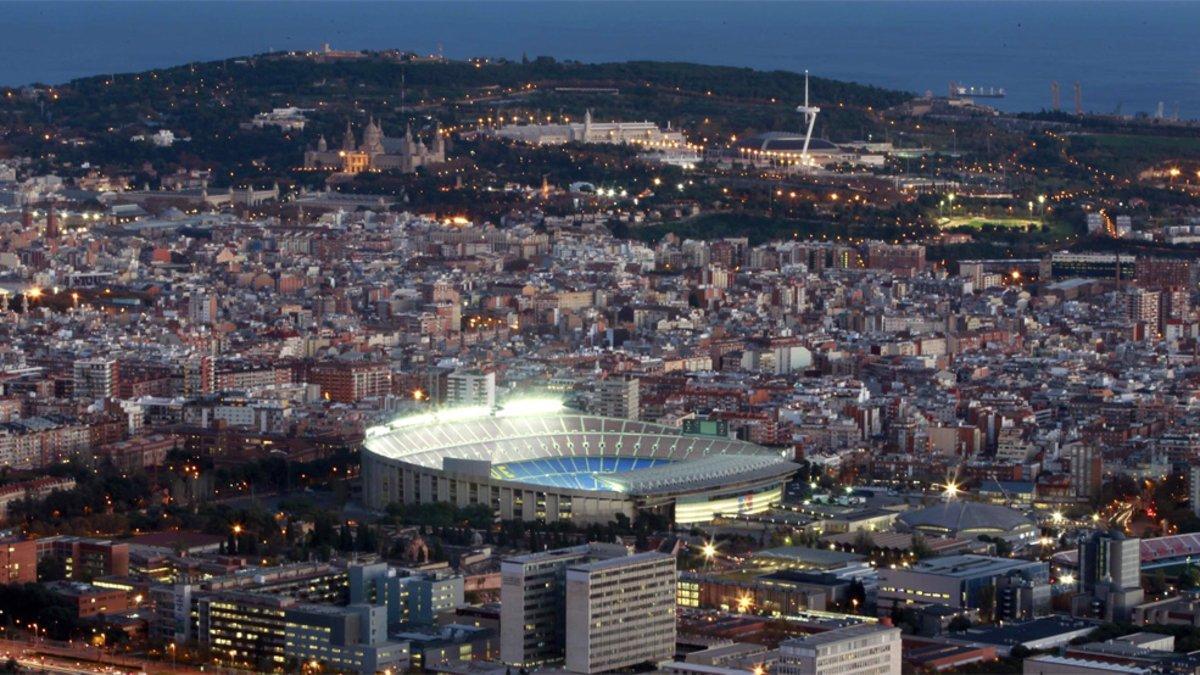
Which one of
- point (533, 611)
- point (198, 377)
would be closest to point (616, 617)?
point (533, 611)

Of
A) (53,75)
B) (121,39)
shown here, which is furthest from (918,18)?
(53,75)

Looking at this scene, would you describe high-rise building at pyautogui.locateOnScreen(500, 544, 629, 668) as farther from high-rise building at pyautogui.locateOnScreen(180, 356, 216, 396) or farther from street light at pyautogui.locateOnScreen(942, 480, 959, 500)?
high-rise building at pyautogui.locateOnScreen(180, 356, 216, 396)

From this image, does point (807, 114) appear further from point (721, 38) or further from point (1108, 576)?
point (721, 38)

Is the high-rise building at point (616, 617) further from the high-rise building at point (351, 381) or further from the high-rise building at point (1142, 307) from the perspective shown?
the high-rise building at point (1142, 307)

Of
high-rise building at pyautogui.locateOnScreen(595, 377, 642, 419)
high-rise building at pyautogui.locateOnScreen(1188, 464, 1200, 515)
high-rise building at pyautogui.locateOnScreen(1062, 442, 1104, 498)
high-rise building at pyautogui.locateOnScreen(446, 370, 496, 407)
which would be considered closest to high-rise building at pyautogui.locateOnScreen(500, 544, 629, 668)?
high-rise building at pyautogui.locateOnScreen(1188, 464, 1200, 515)

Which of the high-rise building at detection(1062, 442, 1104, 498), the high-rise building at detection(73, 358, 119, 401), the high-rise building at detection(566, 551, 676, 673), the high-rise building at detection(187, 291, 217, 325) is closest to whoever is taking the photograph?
the high-rise building at detection(566, 551, 676, 673)

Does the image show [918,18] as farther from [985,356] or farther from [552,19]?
[985,356]
